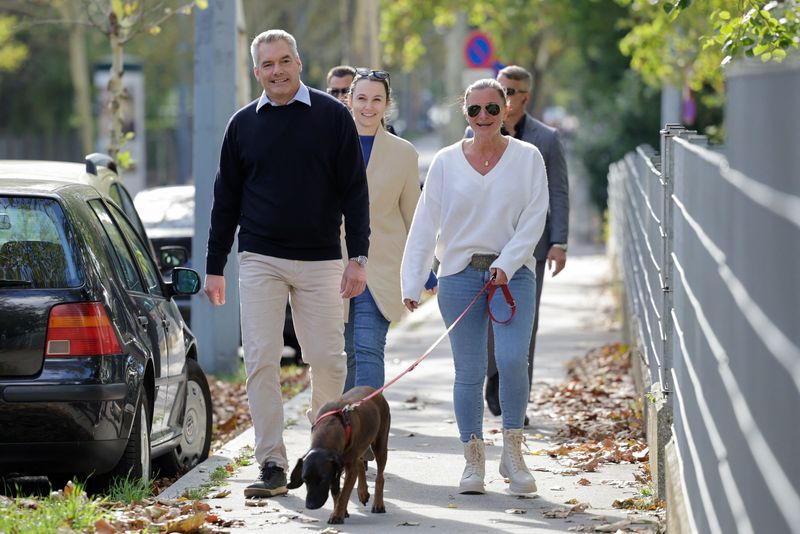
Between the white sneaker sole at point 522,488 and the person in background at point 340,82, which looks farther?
the person in background at point 340,82

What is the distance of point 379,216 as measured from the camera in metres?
7.59

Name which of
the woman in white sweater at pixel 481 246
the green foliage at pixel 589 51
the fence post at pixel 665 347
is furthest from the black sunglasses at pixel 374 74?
the green foliage at pixel 589 51

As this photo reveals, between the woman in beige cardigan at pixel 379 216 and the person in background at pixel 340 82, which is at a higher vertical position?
the person in background at pixel 340 82

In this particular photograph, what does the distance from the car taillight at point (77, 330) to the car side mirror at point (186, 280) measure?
124 centimetres

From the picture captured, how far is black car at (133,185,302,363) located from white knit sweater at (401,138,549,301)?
5879 millimetres

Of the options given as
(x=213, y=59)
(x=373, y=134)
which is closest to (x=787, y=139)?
(x=373, y=134)

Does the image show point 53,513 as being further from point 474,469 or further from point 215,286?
point 474,469

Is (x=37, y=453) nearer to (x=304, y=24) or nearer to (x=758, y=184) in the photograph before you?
(x=758, y=184)

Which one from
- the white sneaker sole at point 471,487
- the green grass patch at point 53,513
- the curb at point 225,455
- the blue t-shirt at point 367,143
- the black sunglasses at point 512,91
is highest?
the black sunglasses at point 512,91

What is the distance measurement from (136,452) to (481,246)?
5.84ft

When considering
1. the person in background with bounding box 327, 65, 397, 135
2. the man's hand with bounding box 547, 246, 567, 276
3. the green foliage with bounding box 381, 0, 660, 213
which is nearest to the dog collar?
the person in background with bounding box 327, 65, 397, 135

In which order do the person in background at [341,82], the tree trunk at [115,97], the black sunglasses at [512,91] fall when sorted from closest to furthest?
the person in background at [341,82]
the black sunglasses at [512,91]
the tree trunk at [115,97]

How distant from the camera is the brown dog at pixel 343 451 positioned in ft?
18.8

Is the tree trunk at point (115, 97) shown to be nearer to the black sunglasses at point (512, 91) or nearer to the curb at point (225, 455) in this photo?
the curb at point (225, 455)
